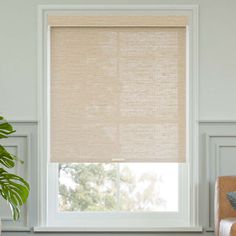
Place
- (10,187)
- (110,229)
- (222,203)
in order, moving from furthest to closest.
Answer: (110,229) → (222,203) → (10,187)

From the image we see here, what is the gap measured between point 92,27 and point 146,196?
1.38 meters

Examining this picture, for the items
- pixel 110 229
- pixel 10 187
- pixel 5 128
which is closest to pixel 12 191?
pixel 10 187

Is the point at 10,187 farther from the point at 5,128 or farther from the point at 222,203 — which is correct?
the point at 222,203

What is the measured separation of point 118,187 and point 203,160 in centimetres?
70

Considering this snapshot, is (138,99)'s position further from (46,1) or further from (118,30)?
(46,1)

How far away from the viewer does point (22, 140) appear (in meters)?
4.95

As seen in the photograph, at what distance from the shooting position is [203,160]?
195 inches

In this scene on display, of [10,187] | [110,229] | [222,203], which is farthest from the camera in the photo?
[110,229]

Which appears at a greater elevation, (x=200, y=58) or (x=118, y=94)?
(x=200, y=58)

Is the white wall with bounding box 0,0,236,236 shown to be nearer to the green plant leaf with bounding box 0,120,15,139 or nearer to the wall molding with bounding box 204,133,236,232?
the wall molding with bounding box 204,133,236,232

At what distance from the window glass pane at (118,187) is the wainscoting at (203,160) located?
236 millimetres

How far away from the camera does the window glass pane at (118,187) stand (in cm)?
508

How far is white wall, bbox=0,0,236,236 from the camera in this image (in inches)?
195

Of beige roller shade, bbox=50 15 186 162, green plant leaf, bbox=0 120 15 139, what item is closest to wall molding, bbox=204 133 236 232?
beige roller shade, bbox=50 15 186 162
